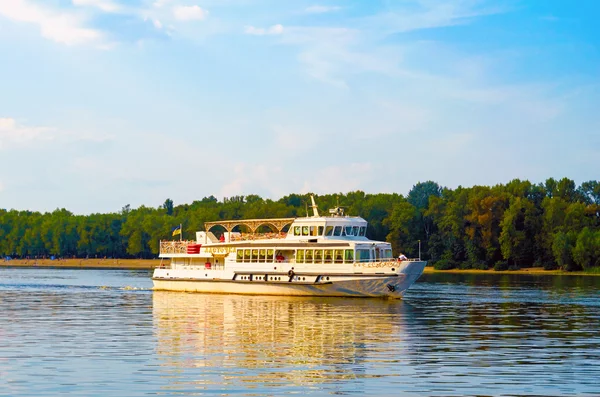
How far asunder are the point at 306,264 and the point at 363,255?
4.36 m

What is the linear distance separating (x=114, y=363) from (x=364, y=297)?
37.8m

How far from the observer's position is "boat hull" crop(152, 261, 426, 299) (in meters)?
66.3

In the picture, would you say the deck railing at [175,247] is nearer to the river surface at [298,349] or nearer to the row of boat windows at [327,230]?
the row of boat windows at [327,230]

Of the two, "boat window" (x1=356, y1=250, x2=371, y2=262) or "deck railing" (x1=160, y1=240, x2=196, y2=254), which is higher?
"deck railing" (x1=160, y1=240, x2=196, y2=254)

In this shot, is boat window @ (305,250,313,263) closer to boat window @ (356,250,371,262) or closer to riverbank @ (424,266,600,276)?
boat window @ (356,250,371,262)

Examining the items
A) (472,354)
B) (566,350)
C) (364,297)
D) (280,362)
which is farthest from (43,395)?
(364,297)

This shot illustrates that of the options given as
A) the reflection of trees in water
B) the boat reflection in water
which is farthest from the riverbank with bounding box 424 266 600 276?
the boat reflection in water

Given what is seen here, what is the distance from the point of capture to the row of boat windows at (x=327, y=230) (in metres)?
69.9

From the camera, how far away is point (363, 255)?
68.1 metres

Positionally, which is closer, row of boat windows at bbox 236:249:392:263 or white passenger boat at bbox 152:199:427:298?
white passenger boat at bbox 152:199:427:298

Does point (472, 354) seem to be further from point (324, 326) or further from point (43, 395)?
point (43, 395)

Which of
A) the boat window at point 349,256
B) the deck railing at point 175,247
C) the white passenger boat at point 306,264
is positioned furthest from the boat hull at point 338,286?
Result: the deck railing at point 175,247

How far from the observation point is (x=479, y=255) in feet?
537

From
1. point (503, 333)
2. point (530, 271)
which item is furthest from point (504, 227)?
point (503, 333)
